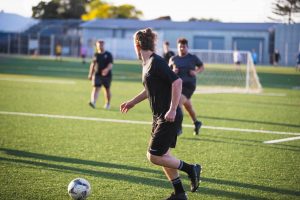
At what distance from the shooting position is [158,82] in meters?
5.13

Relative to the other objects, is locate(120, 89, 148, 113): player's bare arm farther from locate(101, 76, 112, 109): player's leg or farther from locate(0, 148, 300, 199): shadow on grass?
locate(101, 76, 112, 109): player's leg

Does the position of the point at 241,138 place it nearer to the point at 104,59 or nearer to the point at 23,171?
the point at 23,171

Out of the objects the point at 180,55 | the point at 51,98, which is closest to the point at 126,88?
the point at 51,98

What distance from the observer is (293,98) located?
1930 centimetres

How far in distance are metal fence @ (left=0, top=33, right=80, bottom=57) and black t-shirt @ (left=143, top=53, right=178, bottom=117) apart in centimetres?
6164

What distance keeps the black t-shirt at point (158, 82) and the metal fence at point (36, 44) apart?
6164cm

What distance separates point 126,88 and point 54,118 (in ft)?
34.3

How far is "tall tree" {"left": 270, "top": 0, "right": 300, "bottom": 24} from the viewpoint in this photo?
19.2 meters

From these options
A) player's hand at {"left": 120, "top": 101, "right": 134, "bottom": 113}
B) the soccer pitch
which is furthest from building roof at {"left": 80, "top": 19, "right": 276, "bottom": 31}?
player's hand at {"left": 120, "top": 101, "right": 134, "bottom": 113}

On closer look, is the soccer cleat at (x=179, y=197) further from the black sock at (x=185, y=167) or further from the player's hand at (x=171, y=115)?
the player's hand at (x=171, y=115)

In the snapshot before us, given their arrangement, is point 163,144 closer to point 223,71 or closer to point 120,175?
point 120,175

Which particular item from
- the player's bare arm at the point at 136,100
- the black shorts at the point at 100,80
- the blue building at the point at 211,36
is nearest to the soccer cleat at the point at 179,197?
the player's bare arm at the point at 136,100

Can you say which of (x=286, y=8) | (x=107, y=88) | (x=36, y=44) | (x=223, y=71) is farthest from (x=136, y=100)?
(x=36, y=44)

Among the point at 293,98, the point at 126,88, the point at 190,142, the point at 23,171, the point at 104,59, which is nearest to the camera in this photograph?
the point at 23,171
